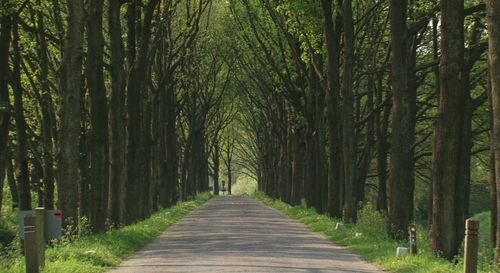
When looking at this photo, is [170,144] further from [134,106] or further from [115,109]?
[115,109]

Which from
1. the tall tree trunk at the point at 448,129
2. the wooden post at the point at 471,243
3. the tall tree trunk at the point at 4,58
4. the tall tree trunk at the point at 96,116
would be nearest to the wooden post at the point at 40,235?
the wooden post at the point at 471,243

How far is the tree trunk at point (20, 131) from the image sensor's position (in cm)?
2581

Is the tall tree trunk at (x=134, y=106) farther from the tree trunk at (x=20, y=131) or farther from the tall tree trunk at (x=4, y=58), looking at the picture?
the tall tree trunk at (x=4, y=58)

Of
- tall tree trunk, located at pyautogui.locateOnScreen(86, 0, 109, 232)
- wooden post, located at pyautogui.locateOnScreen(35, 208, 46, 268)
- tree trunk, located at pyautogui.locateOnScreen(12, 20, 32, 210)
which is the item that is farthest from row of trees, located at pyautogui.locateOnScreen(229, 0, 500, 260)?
tree trunk, located at pyautogui.locateOnScreen(12, 20, 32, 210)

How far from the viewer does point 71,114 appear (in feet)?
61.8

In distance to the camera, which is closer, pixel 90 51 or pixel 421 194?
pixel 90 51

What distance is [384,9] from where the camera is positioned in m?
34.6

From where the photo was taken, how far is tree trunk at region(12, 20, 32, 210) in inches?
1016

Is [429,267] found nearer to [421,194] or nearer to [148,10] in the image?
[148,10]

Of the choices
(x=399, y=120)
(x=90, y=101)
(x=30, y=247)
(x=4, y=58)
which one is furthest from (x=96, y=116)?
(x=30, y=247)

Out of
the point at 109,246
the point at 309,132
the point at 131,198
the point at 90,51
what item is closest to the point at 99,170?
the point at 90,51

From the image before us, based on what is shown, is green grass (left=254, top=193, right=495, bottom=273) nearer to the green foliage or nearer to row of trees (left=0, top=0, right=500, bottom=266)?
row of trees (left=0, top=0, right=500, bottom=266)

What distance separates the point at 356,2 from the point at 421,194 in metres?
33.7

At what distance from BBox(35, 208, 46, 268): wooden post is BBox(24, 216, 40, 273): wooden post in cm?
85
